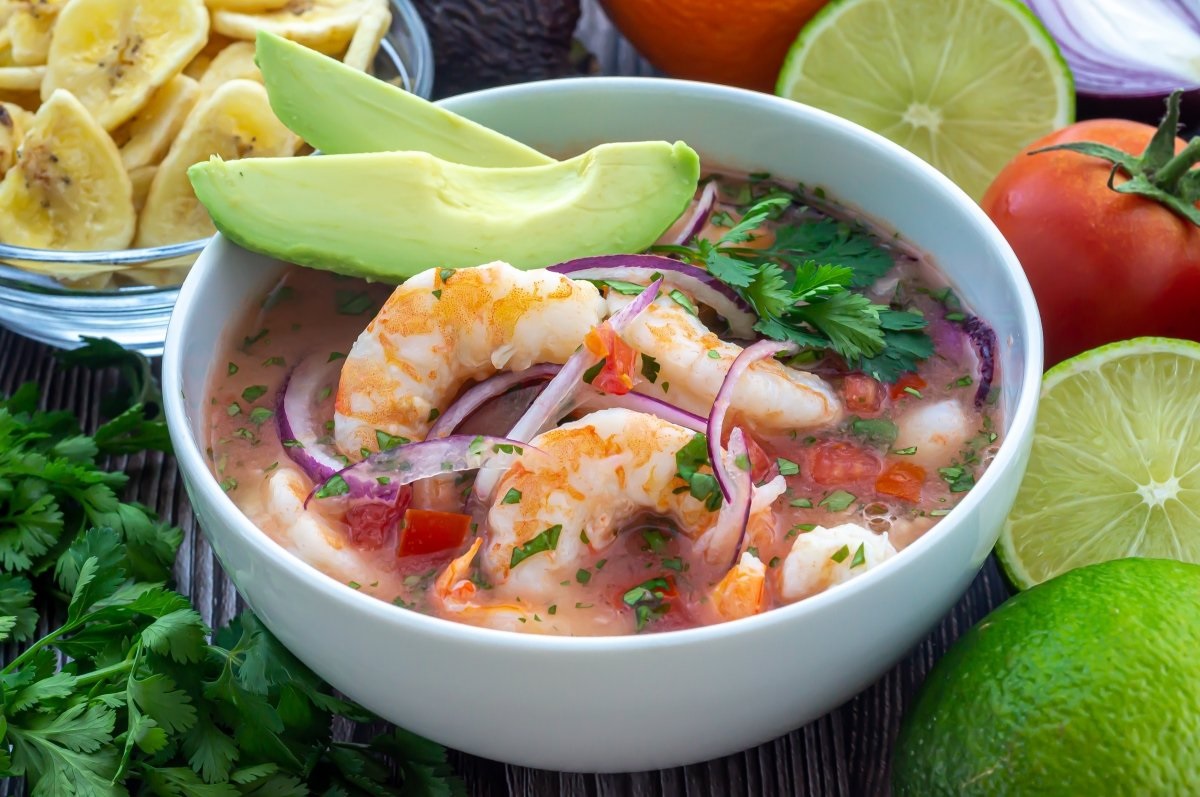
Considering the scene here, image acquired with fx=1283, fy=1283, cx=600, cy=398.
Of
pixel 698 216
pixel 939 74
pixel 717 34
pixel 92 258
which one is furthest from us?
pixel 717 34

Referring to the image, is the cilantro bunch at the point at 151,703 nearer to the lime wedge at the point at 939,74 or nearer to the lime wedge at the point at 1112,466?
the lime wedge at the point at 1112,466

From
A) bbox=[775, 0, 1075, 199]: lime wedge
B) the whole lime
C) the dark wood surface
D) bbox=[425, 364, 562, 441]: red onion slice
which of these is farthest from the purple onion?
bbox=[775, 0, 1075, 199]: lime wedge

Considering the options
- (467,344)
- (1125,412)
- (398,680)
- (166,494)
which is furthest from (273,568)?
(1125,412)

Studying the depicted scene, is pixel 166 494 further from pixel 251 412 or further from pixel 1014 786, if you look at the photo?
pixel 1014 786

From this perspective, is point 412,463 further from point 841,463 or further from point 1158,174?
point 1158,174

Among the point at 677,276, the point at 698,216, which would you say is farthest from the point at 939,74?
the point at 677,276

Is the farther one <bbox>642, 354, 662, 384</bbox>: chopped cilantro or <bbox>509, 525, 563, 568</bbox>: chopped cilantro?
<bbox>642, 354, 662, 384</bbox>: chopped cilantro

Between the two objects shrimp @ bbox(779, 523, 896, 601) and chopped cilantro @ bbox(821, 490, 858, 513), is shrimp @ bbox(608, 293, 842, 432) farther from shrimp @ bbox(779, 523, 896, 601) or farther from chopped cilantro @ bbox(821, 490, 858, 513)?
shrimp @ bbox(779, 523, 896, 601)
